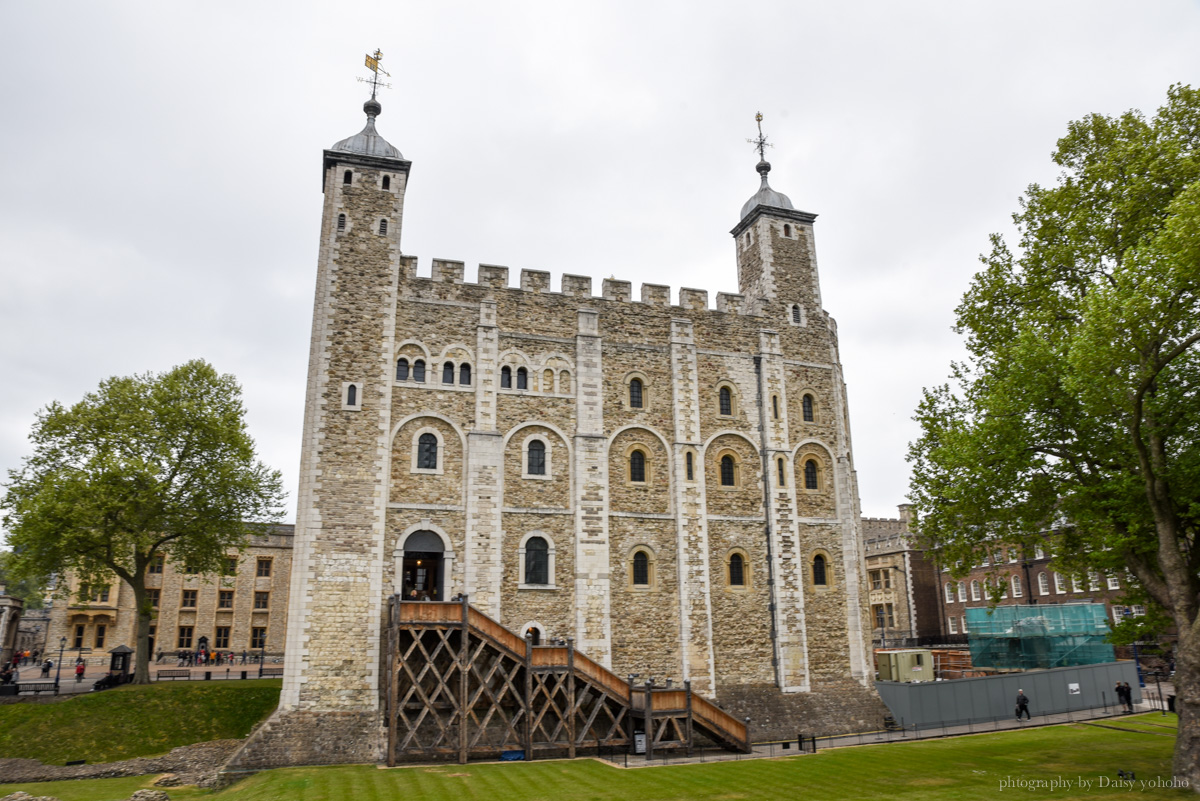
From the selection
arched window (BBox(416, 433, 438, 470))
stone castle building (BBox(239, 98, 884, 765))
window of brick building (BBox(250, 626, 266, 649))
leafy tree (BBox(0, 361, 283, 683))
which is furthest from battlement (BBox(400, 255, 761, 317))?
window of brick building (BBox(250, 626, 266, 649))

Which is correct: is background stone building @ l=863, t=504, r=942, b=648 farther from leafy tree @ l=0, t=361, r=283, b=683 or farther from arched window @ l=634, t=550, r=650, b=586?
leafy tree @ l=0, t=361, r=283, b=683

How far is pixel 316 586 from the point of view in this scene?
23.0 meters

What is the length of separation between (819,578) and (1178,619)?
14233 mm

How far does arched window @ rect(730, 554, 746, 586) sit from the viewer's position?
2800 centimetres

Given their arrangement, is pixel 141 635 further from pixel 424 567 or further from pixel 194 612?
pixel 194 612

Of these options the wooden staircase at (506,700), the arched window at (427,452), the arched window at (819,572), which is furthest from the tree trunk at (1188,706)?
the arched window at (427,452)

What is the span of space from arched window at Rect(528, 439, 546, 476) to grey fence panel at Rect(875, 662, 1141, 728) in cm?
1459

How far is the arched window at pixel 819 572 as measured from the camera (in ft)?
95.3

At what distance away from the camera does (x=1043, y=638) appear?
3503 cm

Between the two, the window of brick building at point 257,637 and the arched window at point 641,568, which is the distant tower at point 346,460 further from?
the window of brick building at point 257,637

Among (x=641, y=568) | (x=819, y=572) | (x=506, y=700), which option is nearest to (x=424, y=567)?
(x=506, y=700)

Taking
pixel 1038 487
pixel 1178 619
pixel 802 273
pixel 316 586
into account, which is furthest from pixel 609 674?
pixel 802 273

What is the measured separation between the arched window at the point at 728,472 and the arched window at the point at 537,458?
6.77m

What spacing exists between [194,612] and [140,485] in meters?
18.3
